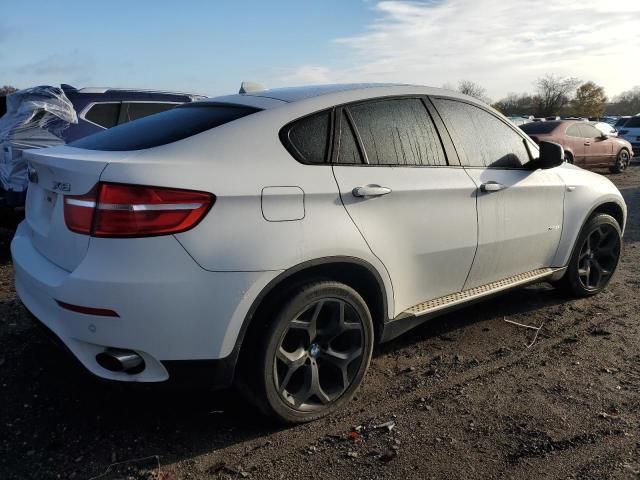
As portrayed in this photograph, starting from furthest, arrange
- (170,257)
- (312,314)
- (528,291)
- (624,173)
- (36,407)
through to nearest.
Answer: (624,173) < (528,291) < (36,407) < (312,314) < (170,257)

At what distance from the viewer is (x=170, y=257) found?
2.29 m

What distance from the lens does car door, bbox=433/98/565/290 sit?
3547 millimetres

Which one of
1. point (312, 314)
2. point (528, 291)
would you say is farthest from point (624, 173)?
point (312, 314)

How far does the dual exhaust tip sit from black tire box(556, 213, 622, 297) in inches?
137

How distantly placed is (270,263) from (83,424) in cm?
133

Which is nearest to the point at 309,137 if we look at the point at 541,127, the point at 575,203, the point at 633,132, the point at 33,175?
the point at 33,175

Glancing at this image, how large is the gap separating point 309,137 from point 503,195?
5.01 ft

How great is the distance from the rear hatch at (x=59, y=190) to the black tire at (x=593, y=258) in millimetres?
3604

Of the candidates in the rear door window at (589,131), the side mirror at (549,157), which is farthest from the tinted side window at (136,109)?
the rear door window at (589,131)

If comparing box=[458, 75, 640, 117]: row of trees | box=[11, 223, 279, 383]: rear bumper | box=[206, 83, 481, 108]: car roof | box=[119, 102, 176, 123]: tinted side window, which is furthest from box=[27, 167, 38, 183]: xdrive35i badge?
box=[458, 75, 640, 117]: row of trees

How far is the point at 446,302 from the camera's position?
341 cm

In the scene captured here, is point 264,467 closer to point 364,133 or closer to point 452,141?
point 364,133

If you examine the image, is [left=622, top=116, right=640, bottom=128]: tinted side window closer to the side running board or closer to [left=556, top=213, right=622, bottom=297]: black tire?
[left=556, top=213, right=622, bottom=297]: black tire

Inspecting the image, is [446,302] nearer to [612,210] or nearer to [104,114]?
[612,210]
